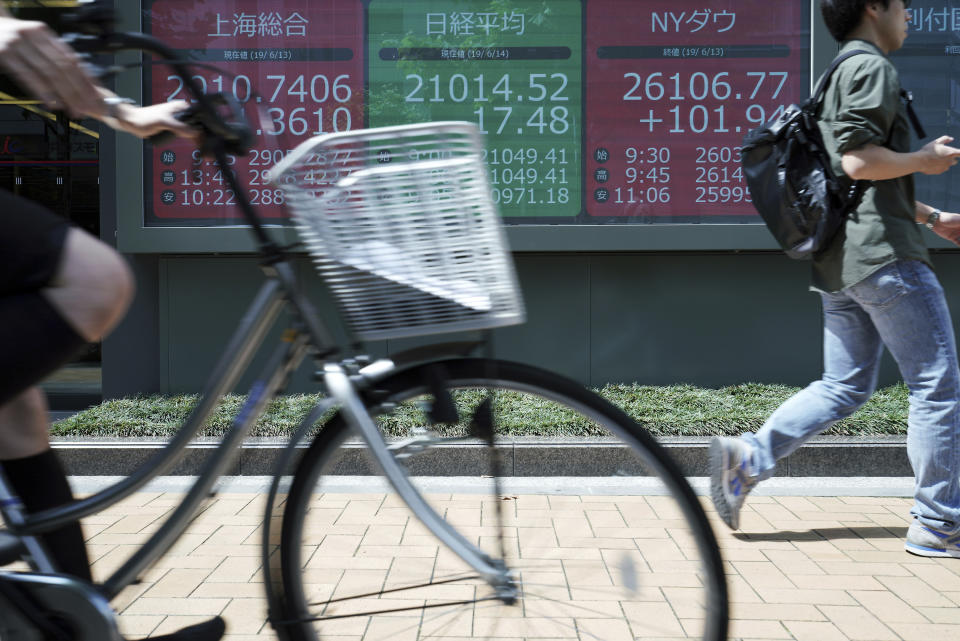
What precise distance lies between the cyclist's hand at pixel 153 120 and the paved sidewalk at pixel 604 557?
768mm

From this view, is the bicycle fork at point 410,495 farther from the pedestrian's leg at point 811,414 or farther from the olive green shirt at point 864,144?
the olive green shirt at point 864,144

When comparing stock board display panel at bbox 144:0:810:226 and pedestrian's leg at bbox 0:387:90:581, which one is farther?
stock board display panel at bbox 144:0:810:226

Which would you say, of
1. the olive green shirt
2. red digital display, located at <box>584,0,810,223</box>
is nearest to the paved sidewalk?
the olive green shirt

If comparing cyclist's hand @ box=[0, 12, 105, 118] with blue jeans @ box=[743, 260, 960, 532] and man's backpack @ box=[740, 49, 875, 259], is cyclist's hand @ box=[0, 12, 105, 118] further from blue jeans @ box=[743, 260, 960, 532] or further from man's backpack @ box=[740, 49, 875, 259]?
blue jeans @ box=[743, 260, 960, 532]

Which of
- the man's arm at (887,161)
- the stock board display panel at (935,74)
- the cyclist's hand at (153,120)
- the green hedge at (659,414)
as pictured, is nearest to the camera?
the cyclist's hand at (153,120)

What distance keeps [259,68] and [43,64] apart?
4746 millimetres

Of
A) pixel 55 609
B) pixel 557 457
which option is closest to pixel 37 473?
pixel 55 609

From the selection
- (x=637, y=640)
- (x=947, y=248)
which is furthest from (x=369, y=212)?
(x=947, y=248)

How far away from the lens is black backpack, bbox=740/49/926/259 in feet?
10.3

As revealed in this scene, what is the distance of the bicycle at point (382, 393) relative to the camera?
1.50 meters

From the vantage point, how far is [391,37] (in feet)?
19.1

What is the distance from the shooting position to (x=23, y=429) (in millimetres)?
1699

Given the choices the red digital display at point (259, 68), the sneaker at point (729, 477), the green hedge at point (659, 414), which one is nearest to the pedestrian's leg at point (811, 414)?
the sneaker at point (729, 477)

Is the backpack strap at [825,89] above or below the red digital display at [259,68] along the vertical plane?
below
